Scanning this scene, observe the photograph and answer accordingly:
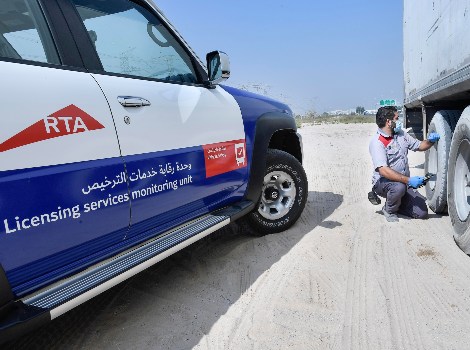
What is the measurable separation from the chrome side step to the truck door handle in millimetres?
760

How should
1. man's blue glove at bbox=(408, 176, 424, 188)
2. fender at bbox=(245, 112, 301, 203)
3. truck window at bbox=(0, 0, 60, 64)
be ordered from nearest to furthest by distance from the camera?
truck window at bbox=(0, 0, 60, 64) → fender at bbox=(245, 112, 301, 203) → man's blue glove at bbox=(408, 176, 424, 188)

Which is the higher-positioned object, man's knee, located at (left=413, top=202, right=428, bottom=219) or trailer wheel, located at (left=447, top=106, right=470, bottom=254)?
trailer wheel, located at (left=447, top=106, right=470, bottom=254)

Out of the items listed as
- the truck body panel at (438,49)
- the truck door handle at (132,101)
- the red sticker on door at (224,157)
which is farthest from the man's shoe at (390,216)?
the truck door handle at (132,101)

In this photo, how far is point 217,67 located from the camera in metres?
2.72

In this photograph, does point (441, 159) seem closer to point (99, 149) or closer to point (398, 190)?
point (398, 190)

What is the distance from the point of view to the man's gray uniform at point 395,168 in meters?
3.91

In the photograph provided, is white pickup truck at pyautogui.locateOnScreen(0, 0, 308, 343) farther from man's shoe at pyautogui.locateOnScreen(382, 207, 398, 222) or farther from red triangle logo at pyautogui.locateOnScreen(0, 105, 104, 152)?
man's shoe at pyautogui.locateOnScreen(382, 207, 398, 222)

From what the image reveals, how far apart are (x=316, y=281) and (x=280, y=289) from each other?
0.27 m

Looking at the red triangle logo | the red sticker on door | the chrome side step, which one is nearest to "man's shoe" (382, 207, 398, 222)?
the red sticker on door

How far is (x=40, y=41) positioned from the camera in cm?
173

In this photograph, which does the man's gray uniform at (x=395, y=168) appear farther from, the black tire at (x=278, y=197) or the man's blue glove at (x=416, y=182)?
the black tire at (x=278, y=197)

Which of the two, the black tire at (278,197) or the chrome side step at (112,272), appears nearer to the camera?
the chrome side step at (112,272)

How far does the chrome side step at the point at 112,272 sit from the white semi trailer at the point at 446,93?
6.71 feet

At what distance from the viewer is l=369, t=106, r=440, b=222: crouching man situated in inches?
153
